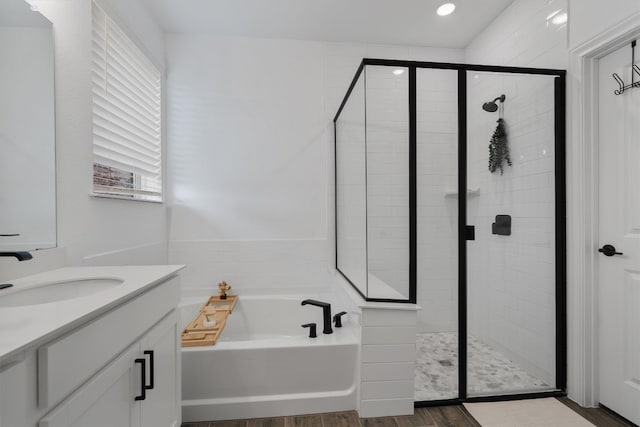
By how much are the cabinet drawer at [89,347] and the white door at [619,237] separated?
219 cm

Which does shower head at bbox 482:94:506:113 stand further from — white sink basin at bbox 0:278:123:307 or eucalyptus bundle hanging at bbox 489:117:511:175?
white sink basin at bbox 0:278:123:307

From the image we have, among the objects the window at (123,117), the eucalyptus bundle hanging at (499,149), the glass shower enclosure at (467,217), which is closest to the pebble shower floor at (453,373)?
the glass shower enclosure at (467,217)

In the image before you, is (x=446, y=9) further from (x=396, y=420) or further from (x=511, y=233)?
(x=396, y=420)

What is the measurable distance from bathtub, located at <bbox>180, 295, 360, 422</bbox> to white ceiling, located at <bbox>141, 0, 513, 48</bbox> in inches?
89.8

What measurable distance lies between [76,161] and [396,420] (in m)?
2.07

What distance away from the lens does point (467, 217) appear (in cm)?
185

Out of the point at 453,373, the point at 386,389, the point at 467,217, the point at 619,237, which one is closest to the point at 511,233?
the point at 467,217

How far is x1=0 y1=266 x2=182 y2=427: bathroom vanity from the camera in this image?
590 millimetres

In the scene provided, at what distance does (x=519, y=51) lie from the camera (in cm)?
224

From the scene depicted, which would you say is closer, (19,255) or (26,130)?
(19,255)

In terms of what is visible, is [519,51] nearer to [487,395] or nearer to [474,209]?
[474,209]

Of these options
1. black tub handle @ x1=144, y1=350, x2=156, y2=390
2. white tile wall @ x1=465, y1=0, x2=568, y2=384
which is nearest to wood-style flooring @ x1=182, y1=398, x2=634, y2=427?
white tile wall @ x1=465, y1=0, x2=568, y2=384

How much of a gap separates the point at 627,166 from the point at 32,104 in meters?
2.70

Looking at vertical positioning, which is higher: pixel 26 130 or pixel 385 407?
pixel 26 130
